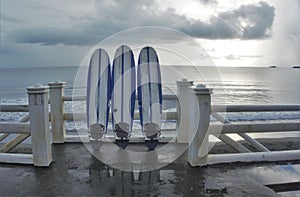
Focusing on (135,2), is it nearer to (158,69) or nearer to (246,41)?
(158,69)

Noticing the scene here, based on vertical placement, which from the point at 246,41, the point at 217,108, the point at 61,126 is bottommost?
the point at 61,126

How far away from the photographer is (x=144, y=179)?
10.3 feet

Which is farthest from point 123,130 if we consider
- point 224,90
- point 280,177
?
point 224,90

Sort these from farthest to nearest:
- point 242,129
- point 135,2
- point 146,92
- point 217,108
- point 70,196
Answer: point 135,2 < point 146,92 < point 217,108 < point 242,129 < point 70,196

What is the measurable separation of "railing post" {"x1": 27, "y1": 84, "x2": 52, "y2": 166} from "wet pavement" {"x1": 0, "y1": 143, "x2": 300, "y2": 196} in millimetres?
148

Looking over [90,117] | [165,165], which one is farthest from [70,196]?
[90,117]

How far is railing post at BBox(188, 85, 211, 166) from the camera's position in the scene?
3398mm

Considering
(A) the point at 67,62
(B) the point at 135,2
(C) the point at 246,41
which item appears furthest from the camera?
(A) the point at 67,62

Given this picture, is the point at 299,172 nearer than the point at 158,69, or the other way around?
the point at 299,172

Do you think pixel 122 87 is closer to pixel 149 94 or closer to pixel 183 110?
pixel 149 94

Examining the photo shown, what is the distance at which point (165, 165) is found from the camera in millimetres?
3578

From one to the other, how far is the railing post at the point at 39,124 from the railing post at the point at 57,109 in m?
0.93

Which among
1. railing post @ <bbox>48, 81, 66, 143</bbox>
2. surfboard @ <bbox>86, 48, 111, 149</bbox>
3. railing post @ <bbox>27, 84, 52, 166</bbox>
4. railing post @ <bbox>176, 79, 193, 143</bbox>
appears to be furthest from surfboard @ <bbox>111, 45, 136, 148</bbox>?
railing post @ <bbox>27, 84, 52, 166</bbox>

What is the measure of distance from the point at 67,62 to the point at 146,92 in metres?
4.54
